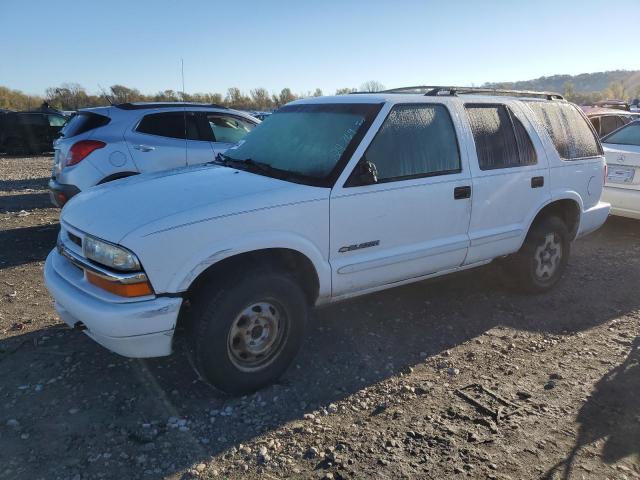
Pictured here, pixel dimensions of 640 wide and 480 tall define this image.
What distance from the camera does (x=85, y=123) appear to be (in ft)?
21.7

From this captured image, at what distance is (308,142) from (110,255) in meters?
1.62

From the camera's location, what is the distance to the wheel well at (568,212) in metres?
4.90

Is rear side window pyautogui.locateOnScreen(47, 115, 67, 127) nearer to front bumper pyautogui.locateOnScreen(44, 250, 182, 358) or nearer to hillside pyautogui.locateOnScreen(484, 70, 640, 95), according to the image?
front bumper pyautogui.locateOnScreen(44, 250, 182, 358)

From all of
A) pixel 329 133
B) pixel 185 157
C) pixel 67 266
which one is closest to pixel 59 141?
pixel 185 157

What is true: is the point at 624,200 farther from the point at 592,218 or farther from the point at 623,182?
the point at 592,218

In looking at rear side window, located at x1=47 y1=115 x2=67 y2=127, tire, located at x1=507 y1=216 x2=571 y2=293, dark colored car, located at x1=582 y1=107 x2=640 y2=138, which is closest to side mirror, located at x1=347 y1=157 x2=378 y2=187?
tire, located at x1=507 y1=216 x2=571 y2=293

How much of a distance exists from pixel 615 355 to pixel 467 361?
3.82ft

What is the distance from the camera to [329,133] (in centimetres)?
375

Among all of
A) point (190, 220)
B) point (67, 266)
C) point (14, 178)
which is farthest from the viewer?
point (14, 178)

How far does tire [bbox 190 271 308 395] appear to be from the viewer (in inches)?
117

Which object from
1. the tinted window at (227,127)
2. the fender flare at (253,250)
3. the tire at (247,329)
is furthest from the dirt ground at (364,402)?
the tinted window at (227,127)

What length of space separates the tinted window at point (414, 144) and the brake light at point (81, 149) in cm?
401

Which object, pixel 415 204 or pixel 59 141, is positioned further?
pixel 59 141

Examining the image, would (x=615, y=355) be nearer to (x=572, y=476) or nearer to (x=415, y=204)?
(x=572, y=476)
